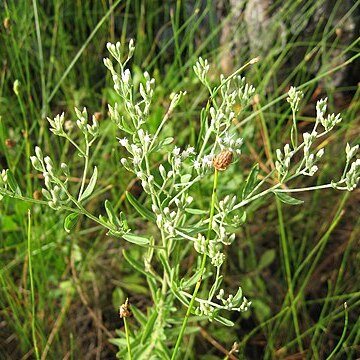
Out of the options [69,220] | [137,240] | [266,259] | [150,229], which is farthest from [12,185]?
[266,259]

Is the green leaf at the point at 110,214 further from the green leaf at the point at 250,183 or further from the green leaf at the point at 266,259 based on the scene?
the green leaf at the point at 266,259

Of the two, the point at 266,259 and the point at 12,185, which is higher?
the point at 12,185

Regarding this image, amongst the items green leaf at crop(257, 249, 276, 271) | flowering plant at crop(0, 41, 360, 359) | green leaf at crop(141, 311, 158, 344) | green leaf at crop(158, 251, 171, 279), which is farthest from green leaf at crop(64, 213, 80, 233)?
green leaf at crop(257, 249, 276, 271)

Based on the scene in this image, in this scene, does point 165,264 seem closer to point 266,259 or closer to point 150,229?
point 150,229

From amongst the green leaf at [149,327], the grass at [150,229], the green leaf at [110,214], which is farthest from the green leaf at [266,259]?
the green leaf at [110,214]

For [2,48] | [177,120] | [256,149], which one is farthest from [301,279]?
[2,48]
